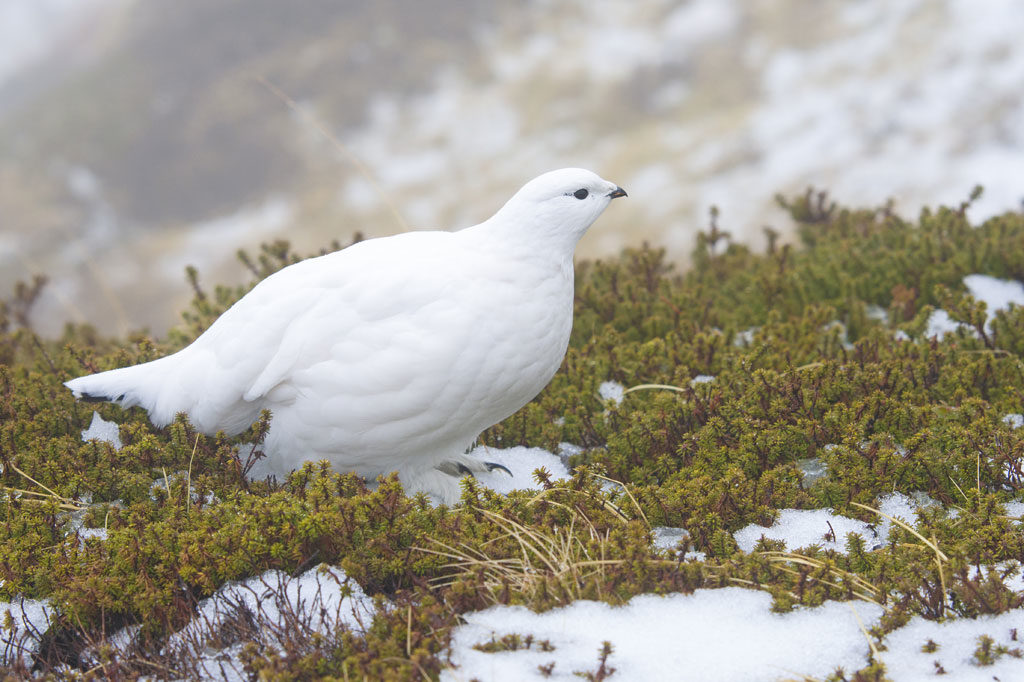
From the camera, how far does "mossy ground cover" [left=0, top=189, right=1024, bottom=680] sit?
101 inches

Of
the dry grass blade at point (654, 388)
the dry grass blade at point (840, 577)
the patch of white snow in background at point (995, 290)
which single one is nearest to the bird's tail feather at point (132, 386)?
the dry grass blade at point (654, 388)

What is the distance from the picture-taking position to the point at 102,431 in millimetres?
3984

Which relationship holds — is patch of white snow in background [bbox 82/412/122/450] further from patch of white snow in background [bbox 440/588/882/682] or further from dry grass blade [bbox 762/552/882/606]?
dry grass blade [bbox 762/552/882/606]

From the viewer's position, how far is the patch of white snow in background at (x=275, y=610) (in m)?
2.49

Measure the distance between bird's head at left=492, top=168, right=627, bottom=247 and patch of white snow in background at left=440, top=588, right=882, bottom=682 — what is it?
135 centimetres

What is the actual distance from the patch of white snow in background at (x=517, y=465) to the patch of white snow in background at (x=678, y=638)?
3.92 feet

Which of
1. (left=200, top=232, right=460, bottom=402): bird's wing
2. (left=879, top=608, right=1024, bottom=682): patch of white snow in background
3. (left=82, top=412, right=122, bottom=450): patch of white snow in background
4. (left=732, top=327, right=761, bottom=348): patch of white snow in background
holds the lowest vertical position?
(left=879, top=608, right=1024, bottom=682): patch of white snow in background

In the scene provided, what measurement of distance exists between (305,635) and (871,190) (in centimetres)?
1142

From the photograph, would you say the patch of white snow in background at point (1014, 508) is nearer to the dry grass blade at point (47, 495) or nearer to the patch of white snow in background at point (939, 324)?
the patch of white snow in background at point (939, 324)

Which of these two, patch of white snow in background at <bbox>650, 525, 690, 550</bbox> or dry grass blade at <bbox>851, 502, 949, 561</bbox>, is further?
patch of white snow in background at <bbox>650, 525, 690, 550</bbox>

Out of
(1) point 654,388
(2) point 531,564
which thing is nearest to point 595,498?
(2) point 531,564

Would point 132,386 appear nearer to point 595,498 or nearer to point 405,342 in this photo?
point 405,342

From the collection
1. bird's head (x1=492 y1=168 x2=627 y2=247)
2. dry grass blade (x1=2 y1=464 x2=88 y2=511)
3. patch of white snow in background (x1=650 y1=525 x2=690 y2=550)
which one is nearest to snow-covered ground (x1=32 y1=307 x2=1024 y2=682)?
patch of white snow in background (x1=650 y1=525 x2=690 y2=550)

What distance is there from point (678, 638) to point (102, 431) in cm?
276
